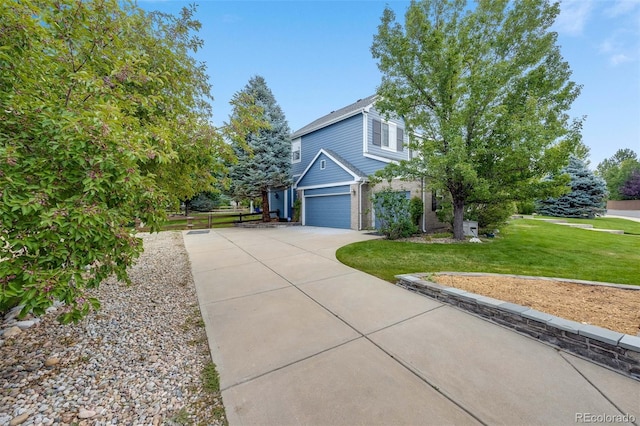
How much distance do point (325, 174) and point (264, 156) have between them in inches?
151

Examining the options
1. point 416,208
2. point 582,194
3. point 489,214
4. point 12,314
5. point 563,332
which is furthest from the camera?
point 582,194

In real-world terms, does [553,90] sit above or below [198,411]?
above

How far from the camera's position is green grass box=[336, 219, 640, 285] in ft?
16.6

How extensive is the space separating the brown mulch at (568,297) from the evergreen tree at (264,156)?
11958 millimetres

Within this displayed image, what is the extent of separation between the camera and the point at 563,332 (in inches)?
102

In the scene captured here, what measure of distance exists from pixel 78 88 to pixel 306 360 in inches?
134

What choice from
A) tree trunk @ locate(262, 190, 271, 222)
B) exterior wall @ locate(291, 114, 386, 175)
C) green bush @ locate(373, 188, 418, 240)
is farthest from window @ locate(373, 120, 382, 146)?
tree trunk @ locate(262, 190, 271, 222)

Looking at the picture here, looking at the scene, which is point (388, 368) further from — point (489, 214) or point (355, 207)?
point (355, 207)

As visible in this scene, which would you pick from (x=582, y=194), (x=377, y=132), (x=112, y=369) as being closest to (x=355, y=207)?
(x=377, y=132)

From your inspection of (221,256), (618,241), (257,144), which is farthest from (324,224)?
(618,241)

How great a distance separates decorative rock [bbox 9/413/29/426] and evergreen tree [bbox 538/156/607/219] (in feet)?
86.7

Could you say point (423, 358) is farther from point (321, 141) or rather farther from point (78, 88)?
point (321, 141)

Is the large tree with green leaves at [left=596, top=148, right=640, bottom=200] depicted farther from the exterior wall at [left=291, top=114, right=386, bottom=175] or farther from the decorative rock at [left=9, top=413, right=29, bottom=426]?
the decorative rock at [left=9, top=413, right=29, bottom=426]

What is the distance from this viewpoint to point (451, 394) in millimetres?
2020
